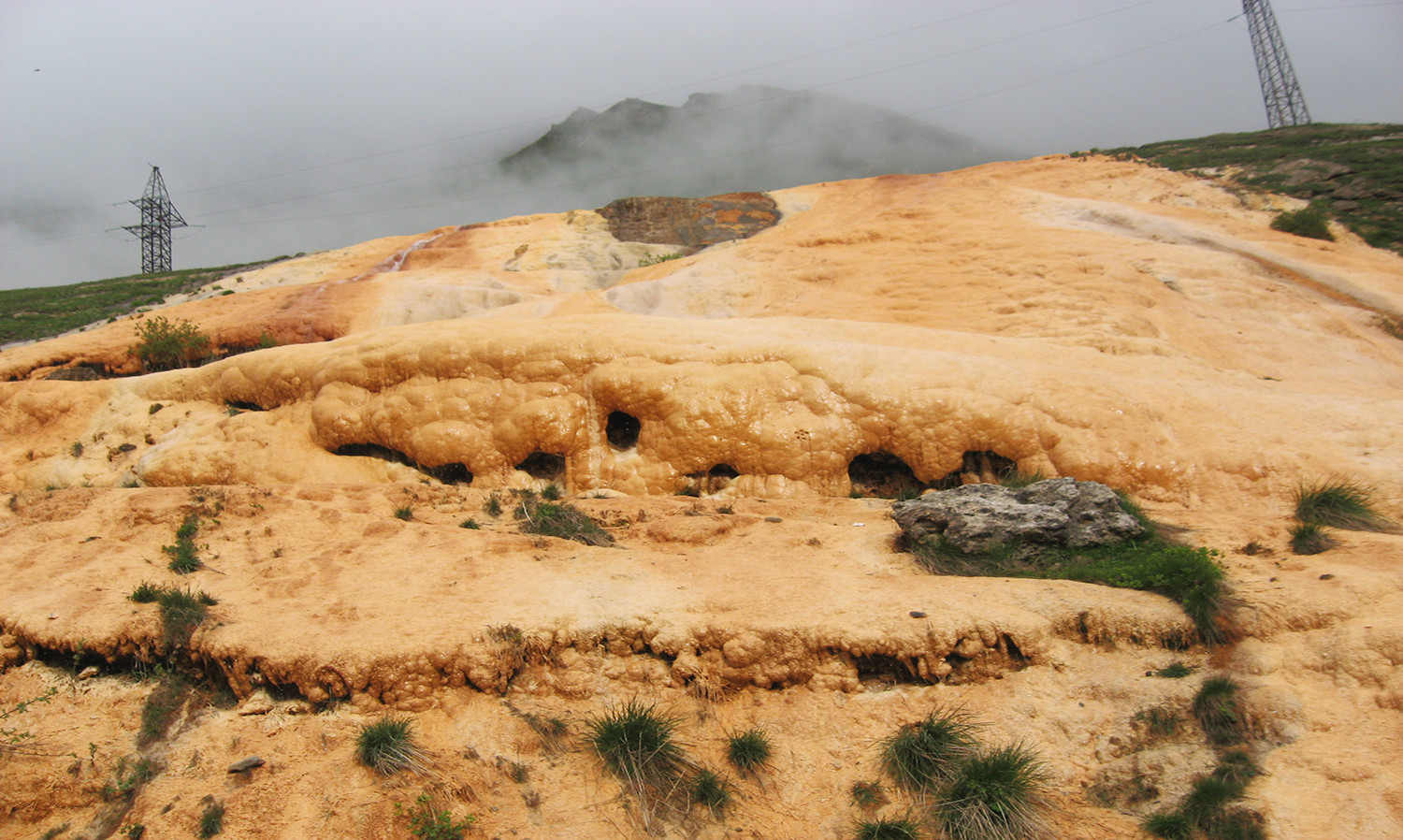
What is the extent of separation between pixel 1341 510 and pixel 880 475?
18.4ft

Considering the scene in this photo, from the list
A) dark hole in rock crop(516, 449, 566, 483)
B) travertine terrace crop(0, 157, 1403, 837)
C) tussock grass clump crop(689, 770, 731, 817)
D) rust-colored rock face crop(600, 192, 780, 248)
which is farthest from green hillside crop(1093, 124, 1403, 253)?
tussock grass clump crop(689, 770, 731, 817)

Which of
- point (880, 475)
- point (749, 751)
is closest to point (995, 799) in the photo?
point (749, 751)

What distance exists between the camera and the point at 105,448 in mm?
13461

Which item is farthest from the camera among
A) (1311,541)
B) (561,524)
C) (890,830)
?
(561,524)

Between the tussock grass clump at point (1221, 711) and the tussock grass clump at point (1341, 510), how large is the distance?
3.72 m

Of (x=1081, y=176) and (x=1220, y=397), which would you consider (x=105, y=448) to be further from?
(x=1081, y=176)

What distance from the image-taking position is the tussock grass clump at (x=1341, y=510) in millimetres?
8609

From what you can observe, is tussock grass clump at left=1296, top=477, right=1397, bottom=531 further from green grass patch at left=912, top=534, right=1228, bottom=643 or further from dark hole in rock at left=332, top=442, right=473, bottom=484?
dark hole in rock at left=332, top=442, right=473, bottom=484

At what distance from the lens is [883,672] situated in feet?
21.3

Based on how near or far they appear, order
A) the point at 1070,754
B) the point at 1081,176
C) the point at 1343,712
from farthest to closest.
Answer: the point at 1081,176 → the point at 1070,754 → the point at 1343,712

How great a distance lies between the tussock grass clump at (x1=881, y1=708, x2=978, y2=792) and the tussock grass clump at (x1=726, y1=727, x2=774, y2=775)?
950mm

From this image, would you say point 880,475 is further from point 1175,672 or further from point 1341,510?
point 1175,672

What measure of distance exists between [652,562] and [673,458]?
3.74 metres

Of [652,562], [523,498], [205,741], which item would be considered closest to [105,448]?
[523,498]
